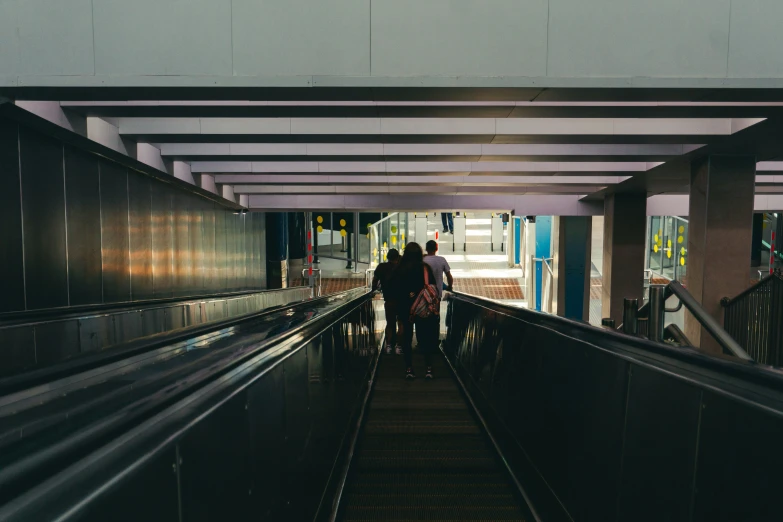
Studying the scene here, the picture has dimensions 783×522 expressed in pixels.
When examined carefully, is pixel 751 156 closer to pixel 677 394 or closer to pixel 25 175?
pixel 677 394

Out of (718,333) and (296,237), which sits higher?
(296,237)

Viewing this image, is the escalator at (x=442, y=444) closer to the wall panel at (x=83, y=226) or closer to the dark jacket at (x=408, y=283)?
the dark jacket at (x=408, y=283)

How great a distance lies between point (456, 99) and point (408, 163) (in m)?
5.35

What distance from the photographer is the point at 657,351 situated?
8.25 feet

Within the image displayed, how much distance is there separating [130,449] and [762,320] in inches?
289

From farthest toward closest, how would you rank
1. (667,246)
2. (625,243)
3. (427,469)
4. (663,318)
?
(667,246) → (625,243) → (663,318) → (427,469)

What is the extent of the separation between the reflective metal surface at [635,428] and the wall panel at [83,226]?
633cm

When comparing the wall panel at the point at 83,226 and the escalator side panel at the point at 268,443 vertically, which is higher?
the wall panel at the point at 83,226

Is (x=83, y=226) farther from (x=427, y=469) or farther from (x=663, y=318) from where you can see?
(x=663, y=318)

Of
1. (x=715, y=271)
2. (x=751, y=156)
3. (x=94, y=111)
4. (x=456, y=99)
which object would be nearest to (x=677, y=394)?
(x=456, y=99)

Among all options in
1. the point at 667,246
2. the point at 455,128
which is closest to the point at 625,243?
the point at 455,128

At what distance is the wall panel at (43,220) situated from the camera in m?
7.11

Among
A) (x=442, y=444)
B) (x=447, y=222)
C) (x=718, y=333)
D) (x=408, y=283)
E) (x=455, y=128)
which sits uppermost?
(x=455, y=128)

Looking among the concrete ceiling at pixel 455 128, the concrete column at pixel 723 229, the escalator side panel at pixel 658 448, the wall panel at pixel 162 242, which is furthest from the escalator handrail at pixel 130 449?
the wall panel at pixel 162 242
